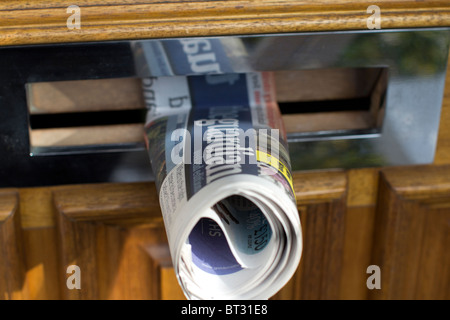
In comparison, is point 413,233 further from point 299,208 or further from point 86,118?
point 86,118

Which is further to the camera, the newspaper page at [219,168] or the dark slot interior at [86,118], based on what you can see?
the dark slot interior at [86,118]

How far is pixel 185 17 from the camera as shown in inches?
14.6

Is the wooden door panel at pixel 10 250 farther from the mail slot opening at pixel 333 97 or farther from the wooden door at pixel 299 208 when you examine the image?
the mail slot opening at pixel 333 97

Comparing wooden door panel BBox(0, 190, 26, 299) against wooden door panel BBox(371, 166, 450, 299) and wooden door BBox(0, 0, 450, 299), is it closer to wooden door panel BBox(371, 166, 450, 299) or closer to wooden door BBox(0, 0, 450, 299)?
wooden door BBox(0, 0, 450, 299)

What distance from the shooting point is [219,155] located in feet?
1.11

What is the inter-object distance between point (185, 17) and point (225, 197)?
0.13 m

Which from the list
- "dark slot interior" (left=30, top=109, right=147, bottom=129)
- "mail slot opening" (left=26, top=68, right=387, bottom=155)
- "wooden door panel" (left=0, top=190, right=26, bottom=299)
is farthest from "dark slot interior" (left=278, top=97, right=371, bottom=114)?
"wooden door panel" (left=0, top=190, right=26, bottom=299)

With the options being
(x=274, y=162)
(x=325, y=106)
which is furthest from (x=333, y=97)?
(x=274, y=162)

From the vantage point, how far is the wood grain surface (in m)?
0.36

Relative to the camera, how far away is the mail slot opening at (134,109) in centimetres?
42

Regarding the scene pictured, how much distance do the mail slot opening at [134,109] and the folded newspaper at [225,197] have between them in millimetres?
31

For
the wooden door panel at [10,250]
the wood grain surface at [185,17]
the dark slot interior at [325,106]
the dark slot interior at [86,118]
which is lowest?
the wooden door panel at [10,250]

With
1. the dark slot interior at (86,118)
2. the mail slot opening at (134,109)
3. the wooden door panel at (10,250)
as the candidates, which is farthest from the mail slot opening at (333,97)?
the wooden door panel at (10,250)
